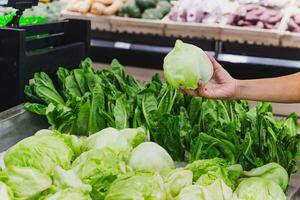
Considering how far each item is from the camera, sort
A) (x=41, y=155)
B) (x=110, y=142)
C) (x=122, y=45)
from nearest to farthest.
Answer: (x=41, y=155)
(x=110, y=142)
(x=122, y=45)

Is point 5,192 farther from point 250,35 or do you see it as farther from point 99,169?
point 250,35

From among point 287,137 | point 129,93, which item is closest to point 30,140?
point 129,93

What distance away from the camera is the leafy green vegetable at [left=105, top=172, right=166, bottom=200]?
157cm

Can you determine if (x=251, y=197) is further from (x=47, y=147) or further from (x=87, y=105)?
(x=87, y=105)

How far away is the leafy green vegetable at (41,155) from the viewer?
1822 millimetres

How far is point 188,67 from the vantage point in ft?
7.03

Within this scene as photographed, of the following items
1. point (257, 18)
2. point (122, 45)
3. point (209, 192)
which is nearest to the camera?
point (209, 192)

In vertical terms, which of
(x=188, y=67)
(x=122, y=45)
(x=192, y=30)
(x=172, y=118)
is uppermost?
(x=188, y=67)

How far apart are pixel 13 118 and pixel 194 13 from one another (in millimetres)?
3184

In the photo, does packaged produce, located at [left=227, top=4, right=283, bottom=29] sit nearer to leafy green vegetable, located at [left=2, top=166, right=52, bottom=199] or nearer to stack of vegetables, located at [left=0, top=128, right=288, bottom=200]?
stack of vegetables, located at [left=0, top=128, right=288, bottom=200]

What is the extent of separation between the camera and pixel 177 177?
174 cm

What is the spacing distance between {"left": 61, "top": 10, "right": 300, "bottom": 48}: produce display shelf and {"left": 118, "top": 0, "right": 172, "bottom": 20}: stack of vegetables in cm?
10

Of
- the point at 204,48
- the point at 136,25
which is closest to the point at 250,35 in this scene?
the point at 204,48

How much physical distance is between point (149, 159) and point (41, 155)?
0.39 m
